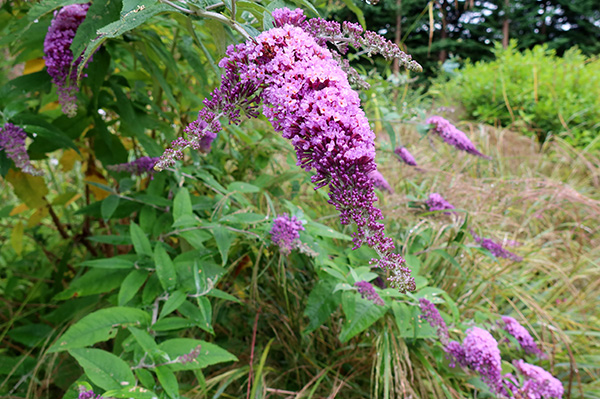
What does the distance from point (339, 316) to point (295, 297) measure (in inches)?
8.2

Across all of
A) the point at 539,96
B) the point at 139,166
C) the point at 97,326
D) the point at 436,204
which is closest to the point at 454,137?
the point at 436,204

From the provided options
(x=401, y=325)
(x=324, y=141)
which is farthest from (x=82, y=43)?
(x=401, y=325)

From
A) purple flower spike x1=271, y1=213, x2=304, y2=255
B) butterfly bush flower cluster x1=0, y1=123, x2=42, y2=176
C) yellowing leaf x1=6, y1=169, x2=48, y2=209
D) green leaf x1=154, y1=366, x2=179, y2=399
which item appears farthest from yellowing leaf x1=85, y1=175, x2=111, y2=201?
green leaf x1=154, y1=366, x2=179, y2=399

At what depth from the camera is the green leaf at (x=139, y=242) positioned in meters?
1.17

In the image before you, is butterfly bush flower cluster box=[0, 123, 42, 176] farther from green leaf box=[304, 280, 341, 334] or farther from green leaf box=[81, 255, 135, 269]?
green leaf box=[304, 280, 341, 334]

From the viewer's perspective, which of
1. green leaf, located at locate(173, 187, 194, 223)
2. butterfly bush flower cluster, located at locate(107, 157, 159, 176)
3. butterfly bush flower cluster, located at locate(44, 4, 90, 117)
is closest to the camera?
butterfly bush flower cluster, located at locate(44, 4, 90, 117)

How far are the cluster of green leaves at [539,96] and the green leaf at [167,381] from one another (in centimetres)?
433

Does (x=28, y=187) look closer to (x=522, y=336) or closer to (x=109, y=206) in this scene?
(x=109, y=206)

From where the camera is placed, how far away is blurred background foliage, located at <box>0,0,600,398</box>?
1.05 m

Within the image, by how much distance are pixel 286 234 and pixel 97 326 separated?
1.71ft

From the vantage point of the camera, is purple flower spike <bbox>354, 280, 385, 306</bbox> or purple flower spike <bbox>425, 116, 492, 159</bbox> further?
purple flower spike <bbox>425, 116, 492, 159</bbox>

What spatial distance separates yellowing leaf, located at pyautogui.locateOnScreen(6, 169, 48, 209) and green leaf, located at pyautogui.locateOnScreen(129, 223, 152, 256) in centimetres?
54

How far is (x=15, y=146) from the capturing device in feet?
3.46

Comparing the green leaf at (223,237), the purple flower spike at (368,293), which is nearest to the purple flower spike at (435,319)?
the purple flower spike at (368,293)
